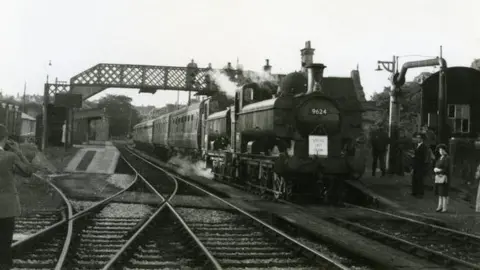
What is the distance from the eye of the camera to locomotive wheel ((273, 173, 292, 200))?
1284 cm

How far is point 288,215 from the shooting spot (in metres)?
10.2

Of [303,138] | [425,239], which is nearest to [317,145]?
[303,138]

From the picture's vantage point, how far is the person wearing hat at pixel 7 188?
16.0 feet

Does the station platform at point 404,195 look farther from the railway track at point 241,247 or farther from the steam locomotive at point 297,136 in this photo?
the railway track at point 241,247

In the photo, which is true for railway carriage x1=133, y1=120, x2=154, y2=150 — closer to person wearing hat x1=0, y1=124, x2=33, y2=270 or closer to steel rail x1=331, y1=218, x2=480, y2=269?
steel rail x1=331, y1=218, x2=480, y2=269

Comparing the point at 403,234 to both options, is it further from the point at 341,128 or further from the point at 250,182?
the point at 250,182

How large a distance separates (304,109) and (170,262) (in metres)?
6.82

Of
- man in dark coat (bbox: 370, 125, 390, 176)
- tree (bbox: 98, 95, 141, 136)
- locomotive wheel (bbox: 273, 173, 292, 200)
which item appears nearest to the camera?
locomotive wheel (bbox: 273, 173, 292, 200)

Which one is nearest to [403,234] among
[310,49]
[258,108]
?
[258,108]

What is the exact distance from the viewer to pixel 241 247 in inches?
293

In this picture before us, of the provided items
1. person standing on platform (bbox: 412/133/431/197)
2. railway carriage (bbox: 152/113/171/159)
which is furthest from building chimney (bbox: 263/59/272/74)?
railway carriage (bbox: 152/113/171/159)

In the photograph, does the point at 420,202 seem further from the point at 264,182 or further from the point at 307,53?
the point at 307,53

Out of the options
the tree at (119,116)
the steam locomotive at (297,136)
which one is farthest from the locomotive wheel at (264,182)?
the tree at (119,116)

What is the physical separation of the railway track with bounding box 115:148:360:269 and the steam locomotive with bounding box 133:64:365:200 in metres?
2.72
